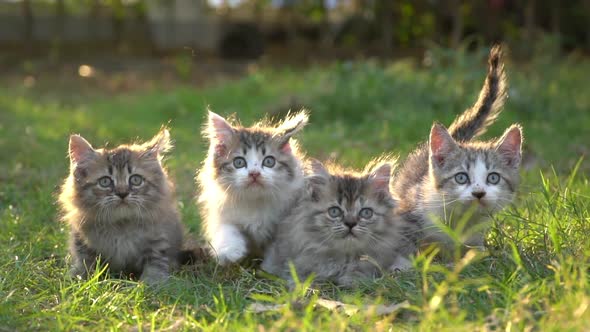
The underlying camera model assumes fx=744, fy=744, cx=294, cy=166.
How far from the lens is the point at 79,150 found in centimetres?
389

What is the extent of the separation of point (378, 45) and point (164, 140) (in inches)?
456

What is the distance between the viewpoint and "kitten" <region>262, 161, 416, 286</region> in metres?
3.60

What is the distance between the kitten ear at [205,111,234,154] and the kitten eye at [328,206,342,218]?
2.58ft

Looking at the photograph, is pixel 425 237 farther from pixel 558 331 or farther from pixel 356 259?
pixel 558 331

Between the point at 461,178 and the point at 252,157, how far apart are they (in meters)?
1.10

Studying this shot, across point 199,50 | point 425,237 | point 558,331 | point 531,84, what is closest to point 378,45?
point 199,50

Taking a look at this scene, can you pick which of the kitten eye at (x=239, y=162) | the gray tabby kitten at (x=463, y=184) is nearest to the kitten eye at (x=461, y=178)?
the gray tabby kitten at (x=463, y=184)

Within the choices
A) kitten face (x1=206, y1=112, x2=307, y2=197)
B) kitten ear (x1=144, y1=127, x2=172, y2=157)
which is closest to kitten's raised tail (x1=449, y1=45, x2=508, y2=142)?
kitten face (x1=206, y1=112, x2=307, y2=197)

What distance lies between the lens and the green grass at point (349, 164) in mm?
2893

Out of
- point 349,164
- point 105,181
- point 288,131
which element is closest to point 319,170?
point 288,131

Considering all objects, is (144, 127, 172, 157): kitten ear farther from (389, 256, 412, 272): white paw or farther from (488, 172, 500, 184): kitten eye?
(488, 172, 500, 184): kitten eye

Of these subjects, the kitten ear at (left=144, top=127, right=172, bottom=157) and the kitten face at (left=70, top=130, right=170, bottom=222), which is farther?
the kitten ear at (left=144, top=127, right=172, bottom=157)

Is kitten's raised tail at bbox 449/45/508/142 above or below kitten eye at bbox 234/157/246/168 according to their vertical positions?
above

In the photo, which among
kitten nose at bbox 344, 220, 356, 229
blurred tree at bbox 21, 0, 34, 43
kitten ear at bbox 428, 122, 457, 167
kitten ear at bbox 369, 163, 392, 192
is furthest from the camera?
blurred tree at bbox 21, 0, 34, 43
